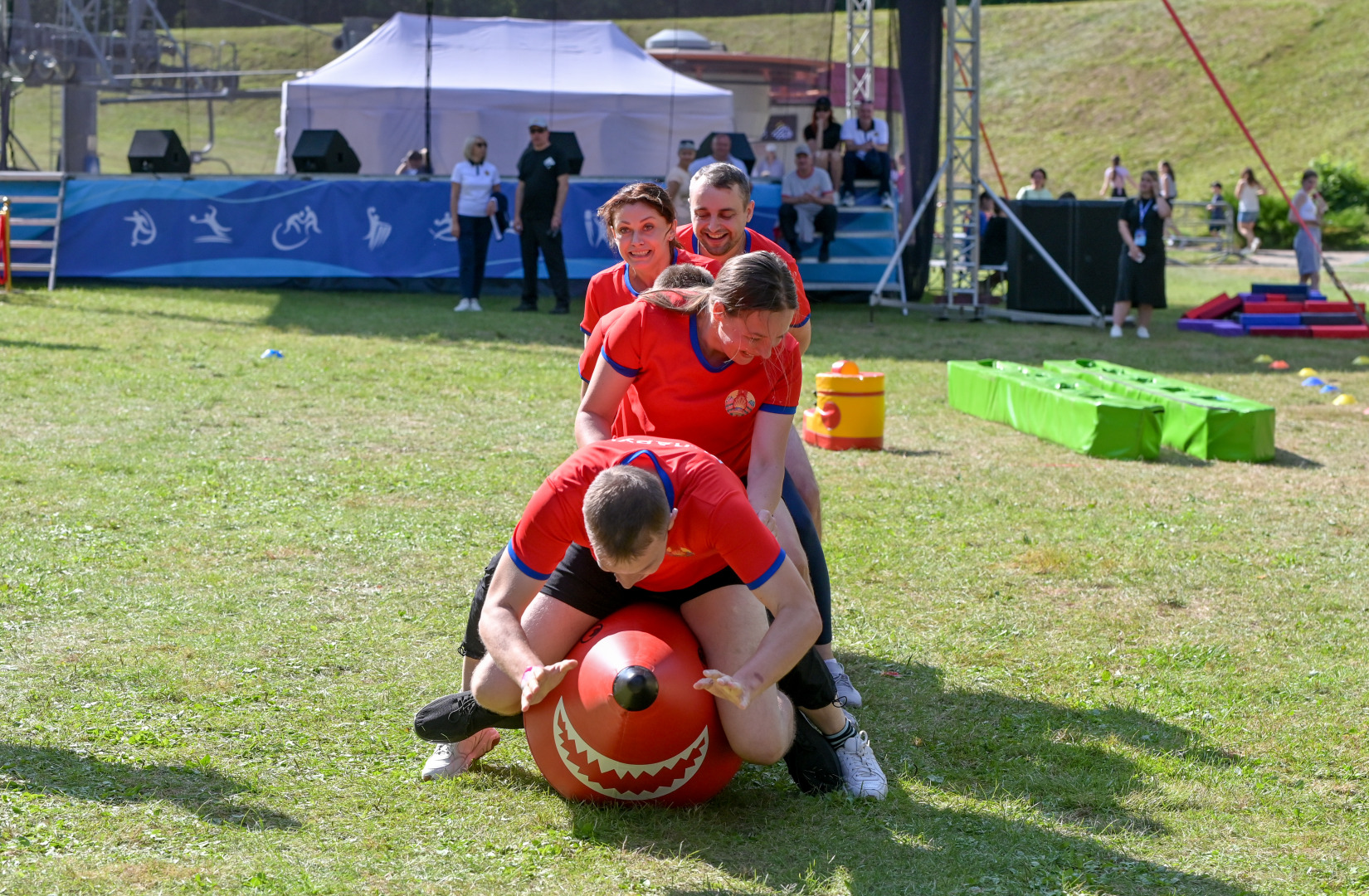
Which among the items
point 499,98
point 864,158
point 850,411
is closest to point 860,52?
point 864,158

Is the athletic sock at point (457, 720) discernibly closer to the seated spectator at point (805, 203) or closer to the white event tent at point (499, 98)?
the seated spectator at point (805, 203)

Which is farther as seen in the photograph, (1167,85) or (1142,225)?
(1167,85)

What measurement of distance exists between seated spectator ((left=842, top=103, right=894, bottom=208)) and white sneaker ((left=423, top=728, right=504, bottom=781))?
572 inches

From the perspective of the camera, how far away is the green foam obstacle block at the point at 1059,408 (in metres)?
8.18

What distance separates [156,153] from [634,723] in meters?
15.0

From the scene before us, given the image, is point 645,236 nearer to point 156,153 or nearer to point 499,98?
point 156,153

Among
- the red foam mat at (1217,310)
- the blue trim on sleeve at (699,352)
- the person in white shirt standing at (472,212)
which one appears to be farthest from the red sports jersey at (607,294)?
the red foam mat at (1217,310)

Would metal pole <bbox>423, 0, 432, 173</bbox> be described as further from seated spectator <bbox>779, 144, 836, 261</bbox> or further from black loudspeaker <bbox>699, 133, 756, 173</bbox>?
seated spectator <bbox>779, 144, 836, 261</bbox>

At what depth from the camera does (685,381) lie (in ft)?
12.7

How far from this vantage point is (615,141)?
19.2m

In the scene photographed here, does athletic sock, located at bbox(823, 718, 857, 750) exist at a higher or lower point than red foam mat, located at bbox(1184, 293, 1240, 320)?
lower

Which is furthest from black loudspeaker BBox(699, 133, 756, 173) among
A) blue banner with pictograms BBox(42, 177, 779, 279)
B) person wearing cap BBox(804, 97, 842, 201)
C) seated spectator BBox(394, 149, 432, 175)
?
seated spectator BBox(394, 149, 432, 175)

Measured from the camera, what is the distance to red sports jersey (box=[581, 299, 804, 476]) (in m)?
3.84

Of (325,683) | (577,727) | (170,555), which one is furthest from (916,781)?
(170,555)
